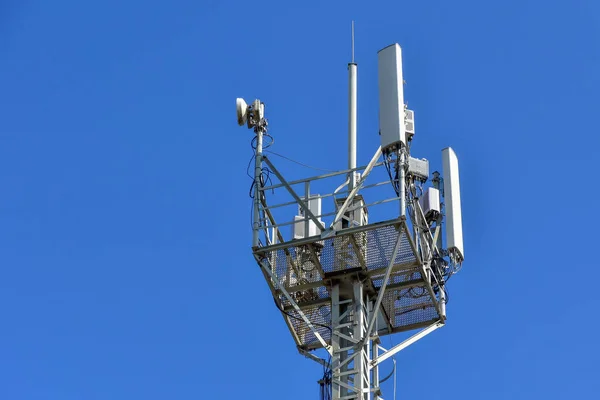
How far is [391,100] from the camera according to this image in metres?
27.6

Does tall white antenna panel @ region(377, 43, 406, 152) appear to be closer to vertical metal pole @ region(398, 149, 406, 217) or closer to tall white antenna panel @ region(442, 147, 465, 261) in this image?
vertical metal pole @ region(398, 149, 406, 217)

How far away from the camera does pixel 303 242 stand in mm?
26734

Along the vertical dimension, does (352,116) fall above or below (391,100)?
above

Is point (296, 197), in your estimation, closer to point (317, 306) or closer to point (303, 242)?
point (303, 242)

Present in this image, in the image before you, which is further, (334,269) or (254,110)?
(254,110)

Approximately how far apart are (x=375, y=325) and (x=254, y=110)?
6057 mm

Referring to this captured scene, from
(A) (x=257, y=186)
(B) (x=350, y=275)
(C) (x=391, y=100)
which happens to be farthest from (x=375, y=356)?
(C) (x=391, y=100)

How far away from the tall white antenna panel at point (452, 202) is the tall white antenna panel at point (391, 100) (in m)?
3.41

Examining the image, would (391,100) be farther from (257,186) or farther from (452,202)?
(452,202)

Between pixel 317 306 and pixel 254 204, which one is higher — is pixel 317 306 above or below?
below

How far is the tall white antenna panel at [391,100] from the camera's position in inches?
1080

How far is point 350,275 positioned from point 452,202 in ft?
14.5

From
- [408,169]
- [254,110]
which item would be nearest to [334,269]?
[408,169]

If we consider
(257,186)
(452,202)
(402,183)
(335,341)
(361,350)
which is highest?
(452,202)
